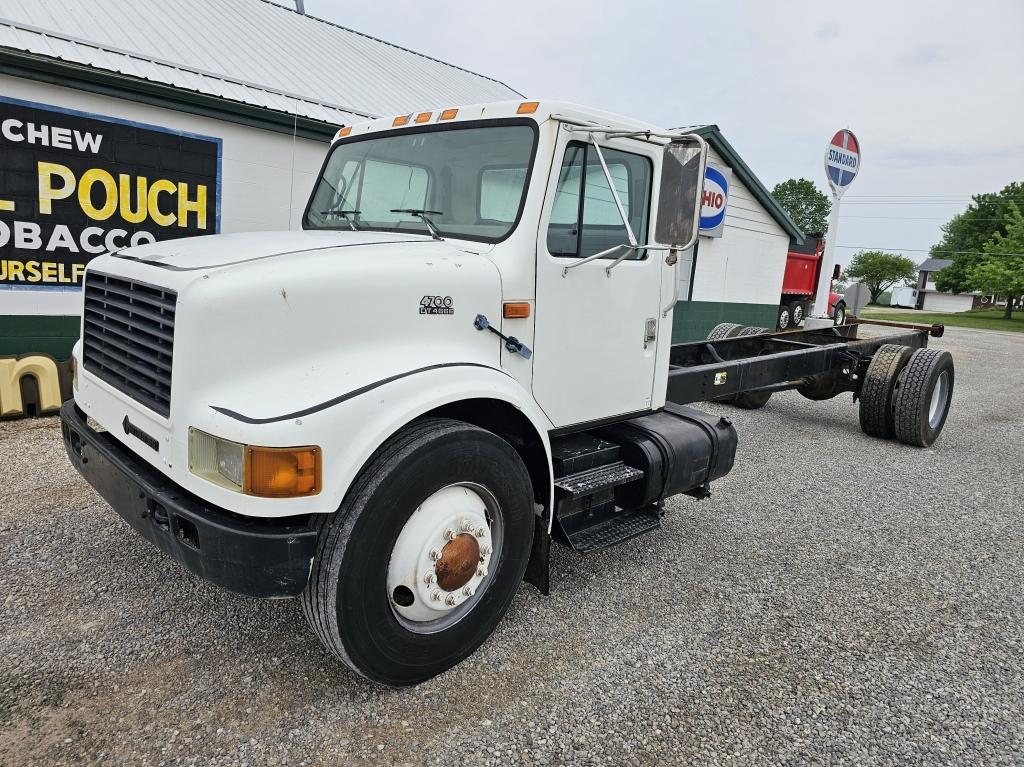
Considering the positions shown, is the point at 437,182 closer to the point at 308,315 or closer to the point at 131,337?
the point at 308,315

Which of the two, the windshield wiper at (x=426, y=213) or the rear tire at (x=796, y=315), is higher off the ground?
the windshield wiper at (x=426, y=213)

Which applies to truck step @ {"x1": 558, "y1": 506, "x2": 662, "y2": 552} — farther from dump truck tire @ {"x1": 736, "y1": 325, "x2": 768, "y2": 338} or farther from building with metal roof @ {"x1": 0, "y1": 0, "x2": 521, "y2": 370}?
dump truck tire @ {"x1": 736, "y1": 325, "x2": 768, "y2": 338}

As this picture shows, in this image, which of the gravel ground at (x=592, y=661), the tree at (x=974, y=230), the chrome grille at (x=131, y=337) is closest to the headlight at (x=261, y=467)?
the chrome grille at (x=131, y=337)

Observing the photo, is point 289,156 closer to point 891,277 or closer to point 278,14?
point 278,14

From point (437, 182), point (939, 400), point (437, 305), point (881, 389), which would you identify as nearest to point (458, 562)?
point (437, 305)

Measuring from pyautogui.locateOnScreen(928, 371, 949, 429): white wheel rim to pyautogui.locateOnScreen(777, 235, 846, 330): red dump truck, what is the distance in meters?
14.0

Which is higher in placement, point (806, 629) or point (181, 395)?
point (181, 395)

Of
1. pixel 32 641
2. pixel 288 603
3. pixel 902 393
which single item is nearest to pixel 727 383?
pixel 902 393

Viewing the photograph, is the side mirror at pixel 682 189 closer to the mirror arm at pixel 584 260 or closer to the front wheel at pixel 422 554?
the mirror arm at pixel 584 260

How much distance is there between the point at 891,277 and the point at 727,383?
8255 centimetres

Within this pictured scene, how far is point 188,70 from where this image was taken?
747 cm

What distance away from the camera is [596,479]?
331 cm

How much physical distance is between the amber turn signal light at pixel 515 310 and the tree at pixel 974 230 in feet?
231

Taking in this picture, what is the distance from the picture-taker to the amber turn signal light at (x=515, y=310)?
2.90 metres
